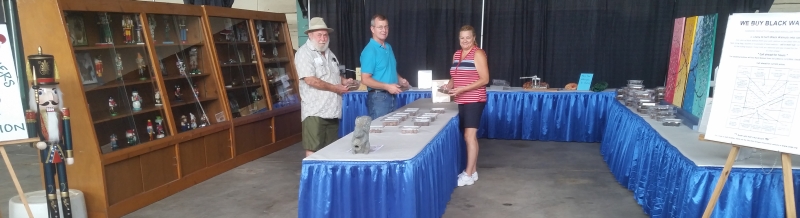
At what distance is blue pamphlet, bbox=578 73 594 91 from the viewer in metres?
5.33

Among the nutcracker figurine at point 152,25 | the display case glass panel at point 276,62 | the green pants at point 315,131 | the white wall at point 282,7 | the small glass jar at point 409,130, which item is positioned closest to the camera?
the small glass jar at point 409,130

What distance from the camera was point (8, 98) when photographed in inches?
89.4

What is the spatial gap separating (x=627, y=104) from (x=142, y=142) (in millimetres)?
3667

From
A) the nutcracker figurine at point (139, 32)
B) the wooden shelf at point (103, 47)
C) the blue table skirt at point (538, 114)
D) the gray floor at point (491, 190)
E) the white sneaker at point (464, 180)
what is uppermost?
the nutcracker figurine at point (139, 32)

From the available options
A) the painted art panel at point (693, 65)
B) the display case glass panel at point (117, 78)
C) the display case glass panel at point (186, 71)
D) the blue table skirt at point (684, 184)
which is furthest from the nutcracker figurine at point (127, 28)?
the painted art panel at point (693, 65)

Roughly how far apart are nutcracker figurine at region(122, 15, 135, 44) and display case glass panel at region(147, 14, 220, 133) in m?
0.21

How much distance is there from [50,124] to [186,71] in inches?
72.2

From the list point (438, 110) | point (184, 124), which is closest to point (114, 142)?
point (184, 124)

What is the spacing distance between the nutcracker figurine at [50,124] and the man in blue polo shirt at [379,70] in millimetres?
1702

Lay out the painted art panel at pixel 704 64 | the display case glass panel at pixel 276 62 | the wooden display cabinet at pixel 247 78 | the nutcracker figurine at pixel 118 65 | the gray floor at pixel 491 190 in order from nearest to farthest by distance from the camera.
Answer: the painted art panel at pixel 704 64 → the gray floor at pixel 491 190 → the nutcracker figurine at pixel 118 65 → the wooden display cabinet at pixel 247 78 → the display case glass panel at pixel 276 62

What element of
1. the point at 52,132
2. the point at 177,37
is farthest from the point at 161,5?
the point at 52,132

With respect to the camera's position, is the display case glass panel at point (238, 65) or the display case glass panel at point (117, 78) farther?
the display case glass panel at point (238, 65)

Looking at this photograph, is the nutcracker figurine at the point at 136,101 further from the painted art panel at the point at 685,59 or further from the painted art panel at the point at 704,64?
the painted art panel at the point at 685,59

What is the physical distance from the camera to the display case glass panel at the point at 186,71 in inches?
157
